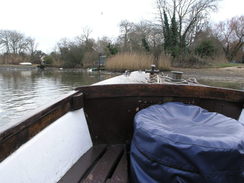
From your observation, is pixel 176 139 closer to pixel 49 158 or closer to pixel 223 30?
pixel 49 158

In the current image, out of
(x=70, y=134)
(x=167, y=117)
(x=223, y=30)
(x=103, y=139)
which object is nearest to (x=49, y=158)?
(x=70, y=134)

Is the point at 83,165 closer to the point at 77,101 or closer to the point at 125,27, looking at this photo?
the point at 77,101

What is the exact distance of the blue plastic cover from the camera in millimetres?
590

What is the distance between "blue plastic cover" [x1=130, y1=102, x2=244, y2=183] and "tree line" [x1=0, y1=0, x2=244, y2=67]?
38.3 ft

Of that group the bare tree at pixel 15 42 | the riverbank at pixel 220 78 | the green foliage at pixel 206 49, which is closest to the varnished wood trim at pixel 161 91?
the riverbank at pixel 220 78

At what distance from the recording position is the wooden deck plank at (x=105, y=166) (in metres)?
0.94

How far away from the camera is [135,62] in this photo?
1120cm

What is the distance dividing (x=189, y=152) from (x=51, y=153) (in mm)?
654

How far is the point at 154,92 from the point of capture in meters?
1.27

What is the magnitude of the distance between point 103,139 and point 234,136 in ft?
2.95

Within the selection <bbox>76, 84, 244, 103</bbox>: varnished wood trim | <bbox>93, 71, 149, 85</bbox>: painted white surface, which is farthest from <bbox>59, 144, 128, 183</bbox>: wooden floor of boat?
<bbox>93, 71, 149, 85</bbox>: painted white surface

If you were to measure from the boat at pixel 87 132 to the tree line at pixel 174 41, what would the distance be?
1110 centimetres

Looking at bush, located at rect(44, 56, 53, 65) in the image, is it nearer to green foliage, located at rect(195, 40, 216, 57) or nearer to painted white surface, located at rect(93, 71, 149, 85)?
green foliage, located at rect(195, 40, 216, 57)

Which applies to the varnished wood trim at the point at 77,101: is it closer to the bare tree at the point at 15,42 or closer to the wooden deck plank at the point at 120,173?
the wooden deck plank at the point at 120,173
